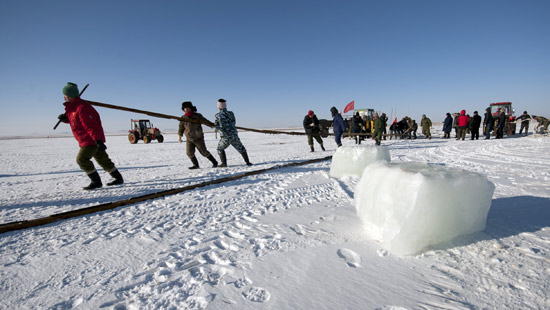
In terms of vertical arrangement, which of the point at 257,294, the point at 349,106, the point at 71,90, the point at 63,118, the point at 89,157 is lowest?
the point at 257,294

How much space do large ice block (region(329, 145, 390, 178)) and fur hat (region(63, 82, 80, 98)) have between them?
4.00 m

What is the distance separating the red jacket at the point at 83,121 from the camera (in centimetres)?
325

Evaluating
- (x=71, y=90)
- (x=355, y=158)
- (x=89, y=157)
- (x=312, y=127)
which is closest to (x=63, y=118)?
(x=71, y=90)

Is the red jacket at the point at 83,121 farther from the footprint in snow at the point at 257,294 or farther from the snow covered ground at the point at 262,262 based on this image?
the footprint in snow at the point at 257,294

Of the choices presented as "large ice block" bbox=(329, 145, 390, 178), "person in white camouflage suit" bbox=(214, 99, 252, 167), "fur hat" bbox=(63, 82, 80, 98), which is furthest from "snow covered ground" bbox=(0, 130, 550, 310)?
"person in white camouflage suit" bbox=(214, 99, 252, 167)

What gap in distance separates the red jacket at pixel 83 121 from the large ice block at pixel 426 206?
378 centimetres

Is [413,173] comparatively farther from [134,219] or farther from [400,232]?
[134,219]

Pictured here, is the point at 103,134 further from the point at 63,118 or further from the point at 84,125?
the point at 63,118

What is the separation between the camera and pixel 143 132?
1794 centimetres

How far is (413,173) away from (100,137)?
13.0ft

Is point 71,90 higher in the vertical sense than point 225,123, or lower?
higher

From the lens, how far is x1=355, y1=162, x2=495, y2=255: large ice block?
1.38 metres

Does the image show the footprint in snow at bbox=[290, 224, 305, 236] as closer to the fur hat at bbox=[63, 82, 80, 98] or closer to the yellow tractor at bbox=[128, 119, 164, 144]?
the fur hat at bbox=[63, 82, 80, 98]

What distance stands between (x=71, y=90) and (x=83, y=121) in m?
0.47
